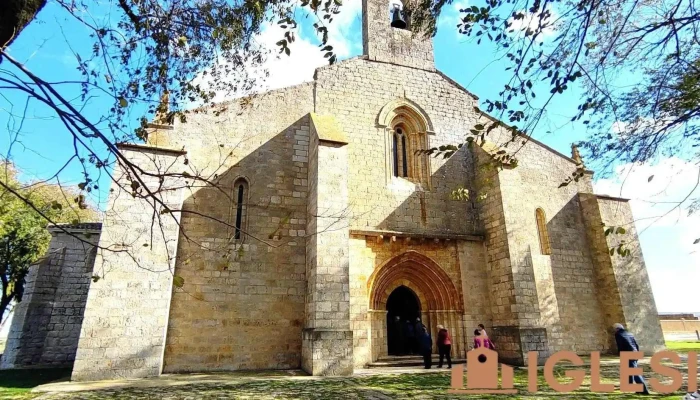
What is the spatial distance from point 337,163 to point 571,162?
931cm

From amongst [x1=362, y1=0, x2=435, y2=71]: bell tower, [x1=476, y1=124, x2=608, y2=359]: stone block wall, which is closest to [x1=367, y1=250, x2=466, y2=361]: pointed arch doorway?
[x1=476, y1=124, x2=608, y2=359]: stone block wall

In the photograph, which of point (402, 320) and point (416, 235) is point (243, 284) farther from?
point (402, 320)

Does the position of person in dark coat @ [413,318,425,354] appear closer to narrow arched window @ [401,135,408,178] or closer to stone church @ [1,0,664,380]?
stone church @ [1,0,664,380]

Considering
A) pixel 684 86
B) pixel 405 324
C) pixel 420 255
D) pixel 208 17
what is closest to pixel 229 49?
pixel 208 17

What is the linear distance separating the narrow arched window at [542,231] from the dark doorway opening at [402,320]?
4.52 metres

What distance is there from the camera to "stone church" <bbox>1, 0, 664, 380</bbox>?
8.53 meters

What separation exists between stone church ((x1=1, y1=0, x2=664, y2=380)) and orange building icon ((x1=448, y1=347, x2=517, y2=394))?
8.34ft

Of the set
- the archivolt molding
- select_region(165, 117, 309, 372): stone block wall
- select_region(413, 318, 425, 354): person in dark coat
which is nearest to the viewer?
select_region(165, 117, 309, 372): stone block wall

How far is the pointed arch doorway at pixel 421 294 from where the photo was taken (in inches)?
412

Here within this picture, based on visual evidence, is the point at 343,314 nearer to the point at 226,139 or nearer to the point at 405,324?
the point at 405,324

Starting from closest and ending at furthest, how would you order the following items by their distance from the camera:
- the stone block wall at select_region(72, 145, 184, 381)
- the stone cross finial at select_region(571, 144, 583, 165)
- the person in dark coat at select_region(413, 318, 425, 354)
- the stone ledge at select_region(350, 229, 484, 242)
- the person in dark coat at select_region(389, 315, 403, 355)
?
the stone block wall at select_region(72, 145, 184, 381) < the person in dark coat at select_region(413, 318, 425, 354) < the stone ledge at select_region(350, 229, 484, 242) < the person in dark coat at select_region(389, 315, 403, 355) < the stone cross finial at select_region(571, 144, 583, 165)

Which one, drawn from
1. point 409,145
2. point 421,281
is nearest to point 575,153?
point 409,145

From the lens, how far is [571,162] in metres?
14.3

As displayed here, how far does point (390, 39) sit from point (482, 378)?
10.9 m
